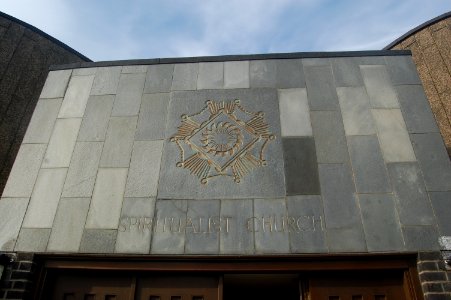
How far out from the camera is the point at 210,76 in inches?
235

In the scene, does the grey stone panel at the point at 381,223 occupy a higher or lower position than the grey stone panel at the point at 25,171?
lower

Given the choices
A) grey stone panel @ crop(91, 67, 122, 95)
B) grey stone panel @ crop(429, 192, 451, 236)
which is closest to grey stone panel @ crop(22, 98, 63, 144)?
grey stone panel @ crop(91, 67, 122, 95)

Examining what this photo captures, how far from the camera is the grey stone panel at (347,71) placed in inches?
225

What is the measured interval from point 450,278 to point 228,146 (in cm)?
315

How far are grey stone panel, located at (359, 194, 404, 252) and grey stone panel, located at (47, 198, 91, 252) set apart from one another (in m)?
3.64

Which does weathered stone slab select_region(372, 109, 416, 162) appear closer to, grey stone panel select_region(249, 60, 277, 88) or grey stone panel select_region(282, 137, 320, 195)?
grey stone panel select_region(282, 137, 320, 195)

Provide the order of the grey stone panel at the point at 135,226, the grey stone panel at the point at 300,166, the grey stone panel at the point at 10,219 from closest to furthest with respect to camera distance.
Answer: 1. the grey stone panel at the point at 135,226
2. the grey stone panel at the point at 10,219
3. the grey stone panel at the point at 300,166

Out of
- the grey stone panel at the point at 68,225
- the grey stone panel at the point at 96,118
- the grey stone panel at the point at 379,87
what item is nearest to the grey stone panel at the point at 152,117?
the grey stone panel at the point at 96,118

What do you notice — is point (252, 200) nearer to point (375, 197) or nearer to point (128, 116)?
point (375, 197)

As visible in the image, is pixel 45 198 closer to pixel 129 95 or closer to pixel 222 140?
pixel 129 95

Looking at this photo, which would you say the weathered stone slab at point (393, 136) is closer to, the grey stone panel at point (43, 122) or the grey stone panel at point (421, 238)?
the grey stone panel at point (421, 238)

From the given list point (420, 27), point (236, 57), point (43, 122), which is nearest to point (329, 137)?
point (236, 57)

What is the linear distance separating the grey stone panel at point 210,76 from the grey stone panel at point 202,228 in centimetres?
198

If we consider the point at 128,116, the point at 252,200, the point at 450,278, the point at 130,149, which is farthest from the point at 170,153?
Answer: the point at 450,278
